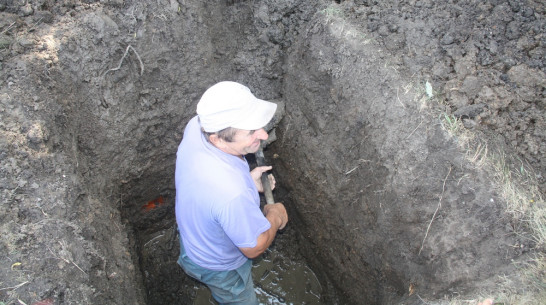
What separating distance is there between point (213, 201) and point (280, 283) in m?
2.21

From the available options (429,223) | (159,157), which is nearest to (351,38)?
(429,223)

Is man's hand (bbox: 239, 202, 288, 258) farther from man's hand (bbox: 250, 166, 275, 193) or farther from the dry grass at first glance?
the dry grass

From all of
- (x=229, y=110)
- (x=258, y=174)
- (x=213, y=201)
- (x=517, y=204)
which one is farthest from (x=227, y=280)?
(x=517, y=204)

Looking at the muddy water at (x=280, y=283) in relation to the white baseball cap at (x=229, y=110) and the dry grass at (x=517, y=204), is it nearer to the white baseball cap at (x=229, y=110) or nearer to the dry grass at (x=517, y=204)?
the dry grass at (x=517, y=204)

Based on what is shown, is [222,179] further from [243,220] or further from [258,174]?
[258,174]

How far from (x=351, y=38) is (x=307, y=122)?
0.83 m

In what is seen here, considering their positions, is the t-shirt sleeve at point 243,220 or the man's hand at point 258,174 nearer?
the t-shirt sleeve at point 243,220

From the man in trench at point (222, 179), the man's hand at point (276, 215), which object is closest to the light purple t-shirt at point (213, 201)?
the man in trench at point (222, 179)

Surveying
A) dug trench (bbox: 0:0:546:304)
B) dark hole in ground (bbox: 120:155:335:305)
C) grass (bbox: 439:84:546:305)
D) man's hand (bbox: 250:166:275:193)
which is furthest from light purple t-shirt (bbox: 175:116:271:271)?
dark hole in ground (bbox: 120:155:335:305)

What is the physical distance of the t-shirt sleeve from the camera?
2219 millimetres

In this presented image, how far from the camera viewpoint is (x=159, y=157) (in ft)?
12.7

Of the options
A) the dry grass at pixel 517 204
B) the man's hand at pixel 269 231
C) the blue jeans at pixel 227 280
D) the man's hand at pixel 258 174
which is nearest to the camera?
the dry grass at pixel 517 204

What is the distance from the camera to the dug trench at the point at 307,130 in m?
2.43

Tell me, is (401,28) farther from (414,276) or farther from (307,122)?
(414,276)
